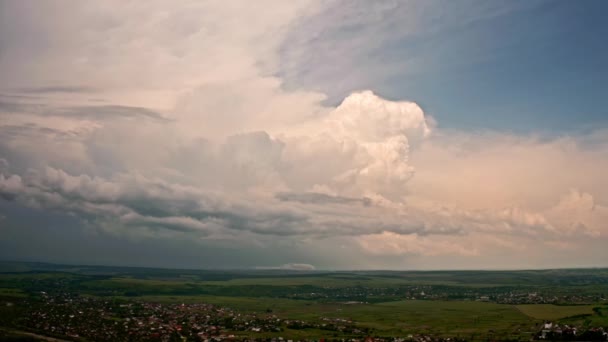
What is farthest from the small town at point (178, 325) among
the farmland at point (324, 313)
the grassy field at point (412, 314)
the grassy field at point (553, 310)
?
the grassy field at point (553, 310)

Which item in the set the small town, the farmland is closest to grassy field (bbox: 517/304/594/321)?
the farmland

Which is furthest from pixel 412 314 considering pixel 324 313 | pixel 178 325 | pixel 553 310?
pixel 178 325

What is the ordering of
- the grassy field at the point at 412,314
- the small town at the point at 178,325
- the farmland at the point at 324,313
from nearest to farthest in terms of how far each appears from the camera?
the small town at the point at 178,325, the farmland at the point at 324,313, the grassy field at the point at 412,314

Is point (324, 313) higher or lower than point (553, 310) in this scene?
lower

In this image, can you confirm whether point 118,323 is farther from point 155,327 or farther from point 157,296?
point 157,296

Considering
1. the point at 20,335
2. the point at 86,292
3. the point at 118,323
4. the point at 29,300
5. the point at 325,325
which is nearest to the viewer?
the point at 20,335

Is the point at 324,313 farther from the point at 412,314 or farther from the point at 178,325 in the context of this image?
the point at 178,325

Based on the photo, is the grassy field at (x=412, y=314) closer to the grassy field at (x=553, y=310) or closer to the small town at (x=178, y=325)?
the grassy field at (x=553, y=310)

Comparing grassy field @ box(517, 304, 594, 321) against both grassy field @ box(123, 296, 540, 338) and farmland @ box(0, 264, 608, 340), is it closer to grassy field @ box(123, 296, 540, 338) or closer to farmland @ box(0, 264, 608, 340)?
farmland @ box(0, 264, 608, 340)

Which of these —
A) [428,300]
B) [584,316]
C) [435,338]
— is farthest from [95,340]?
[428,300]

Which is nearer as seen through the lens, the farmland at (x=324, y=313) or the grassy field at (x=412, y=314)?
the farmland at (x=324, y=313)

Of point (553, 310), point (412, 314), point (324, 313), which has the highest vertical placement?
point (553, 310)
